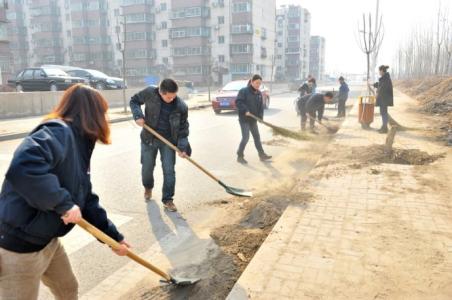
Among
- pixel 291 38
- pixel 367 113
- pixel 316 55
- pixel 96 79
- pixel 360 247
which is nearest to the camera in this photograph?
pixel 360 247

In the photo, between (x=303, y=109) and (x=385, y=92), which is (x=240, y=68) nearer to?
(x=303, y=109)

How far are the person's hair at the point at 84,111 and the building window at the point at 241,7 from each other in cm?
6477

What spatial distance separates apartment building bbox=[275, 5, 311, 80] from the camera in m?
94.2

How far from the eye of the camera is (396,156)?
24.4 ft

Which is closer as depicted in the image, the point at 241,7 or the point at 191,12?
the point at 241,7

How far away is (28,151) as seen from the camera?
1719mm

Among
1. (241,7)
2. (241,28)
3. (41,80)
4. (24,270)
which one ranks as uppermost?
(241,7)

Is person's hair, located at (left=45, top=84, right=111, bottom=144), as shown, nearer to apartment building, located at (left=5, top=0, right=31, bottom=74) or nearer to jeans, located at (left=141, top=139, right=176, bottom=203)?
jeans, located at (left=141, top=139, right=176, bottom=203)

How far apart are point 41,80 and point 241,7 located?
161 feet

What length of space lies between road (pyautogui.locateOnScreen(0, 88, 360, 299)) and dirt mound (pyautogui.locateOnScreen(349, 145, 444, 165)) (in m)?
1.19

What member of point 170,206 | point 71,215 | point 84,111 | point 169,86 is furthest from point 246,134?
point 71,215

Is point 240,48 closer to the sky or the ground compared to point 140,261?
closer to the sky

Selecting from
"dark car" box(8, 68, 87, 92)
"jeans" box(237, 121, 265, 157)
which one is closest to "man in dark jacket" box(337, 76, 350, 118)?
"jeans" box(237, 121, 265, 157)

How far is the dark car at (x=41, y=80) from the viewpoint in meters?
20.0
